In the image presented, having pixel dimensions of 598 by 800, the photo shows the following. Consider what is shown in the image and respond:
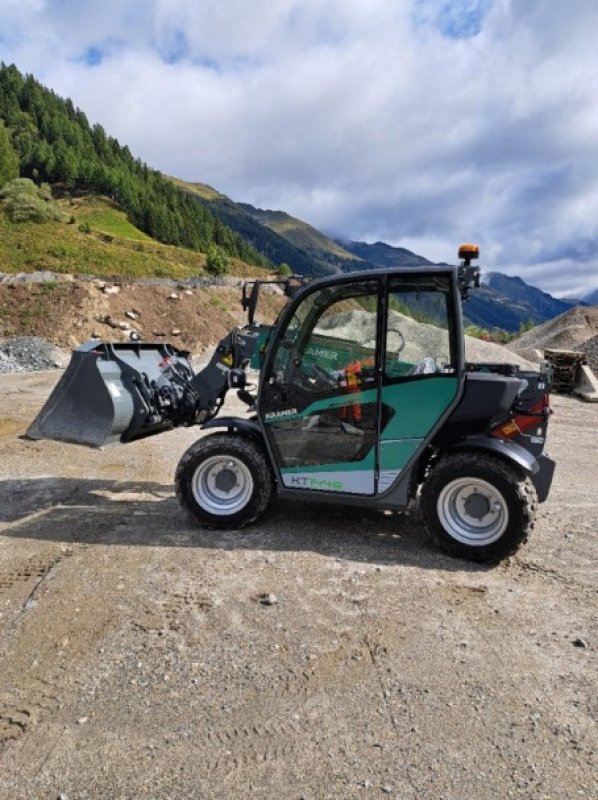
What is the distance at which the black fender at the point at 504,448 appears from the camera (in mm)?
4777

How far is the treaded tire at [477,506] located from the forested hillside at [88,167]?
255ft

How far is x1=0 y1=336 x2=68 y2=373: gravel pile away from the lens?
1923cm

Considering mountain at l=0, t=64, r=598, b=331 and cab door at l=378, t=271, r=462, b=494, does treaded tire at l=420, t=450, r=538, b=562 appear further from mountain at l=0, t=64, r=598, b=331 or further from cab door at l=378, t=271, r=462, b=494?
mountain at l=0, t=64, r=598, b=331

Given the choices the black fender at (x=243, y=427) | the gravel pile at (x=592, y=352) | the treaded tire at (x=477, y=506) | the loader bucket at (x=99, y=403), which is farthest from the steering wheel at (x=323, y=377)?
the gravel pile at (x=592, y=352)

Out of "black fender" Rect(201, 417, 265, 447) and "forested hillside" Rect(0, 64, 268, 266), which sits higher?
"forested hillside" Rect(0, 64, 268, 266)

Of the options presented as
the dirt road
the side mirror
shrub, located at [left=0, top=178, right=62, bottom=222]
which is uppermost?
shrub, located at [left=0, top=178, right=62, bottom=222]

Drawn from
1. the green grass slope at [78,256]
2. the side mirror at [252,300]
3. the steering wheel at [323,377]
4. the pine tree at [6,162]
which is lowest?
the steering wheel at [323,377]

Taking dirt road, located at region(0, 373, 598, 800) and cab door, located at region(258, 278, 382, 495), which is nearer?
dirt road, located at region(0, 373, 598, 800)

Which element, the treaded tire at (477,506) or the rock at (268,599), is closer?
the rock at (268,599)

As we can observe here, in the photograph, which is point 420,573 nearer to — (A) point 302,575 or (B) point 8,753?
(A) point 302,575

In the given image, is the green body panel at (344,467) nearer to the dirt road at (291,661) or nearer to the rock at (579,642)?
the dirt road at (291,661)

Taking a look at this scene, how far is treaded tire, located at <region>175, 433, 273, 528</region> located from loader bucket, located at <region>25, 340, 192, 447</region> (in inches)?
42.1

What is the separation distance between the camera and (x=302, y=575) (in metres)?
4.58

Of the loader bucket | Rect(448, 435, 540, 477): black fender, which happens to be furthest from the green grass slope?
Rect(448, 435, 540, 477): black fender
